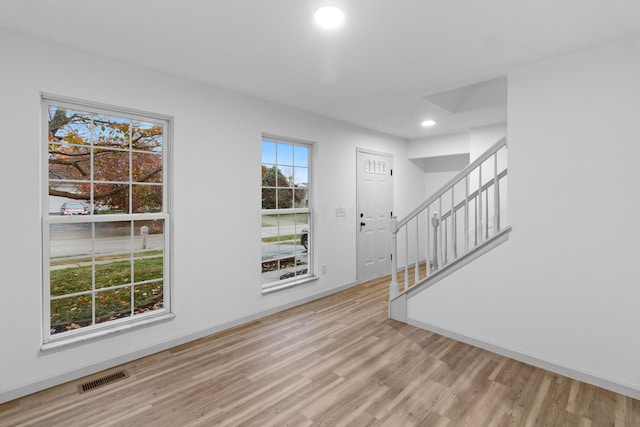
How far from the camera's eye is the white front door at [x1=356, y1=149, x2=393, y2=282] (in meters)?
5.04

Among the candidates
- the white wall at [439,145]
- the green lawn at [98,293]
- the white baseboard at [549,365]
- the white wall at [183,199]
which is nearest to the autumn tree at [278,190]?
the white wall at [183,199]

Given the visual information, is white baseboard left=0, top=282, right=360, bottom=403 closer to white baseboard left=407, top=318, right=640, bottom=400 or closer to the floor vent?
the floor vent

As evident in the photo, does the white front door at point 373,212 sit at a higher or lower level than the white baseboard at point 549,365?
higher

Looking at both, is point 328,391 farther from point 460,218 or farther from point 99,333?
point 460,218

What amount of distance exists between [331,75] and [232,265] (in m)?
2.13

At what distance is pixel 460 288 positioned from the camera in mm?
3055

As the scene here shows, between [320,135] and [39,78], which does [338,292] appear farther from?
[39,78]

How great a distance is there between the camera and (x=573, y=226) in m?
2.44

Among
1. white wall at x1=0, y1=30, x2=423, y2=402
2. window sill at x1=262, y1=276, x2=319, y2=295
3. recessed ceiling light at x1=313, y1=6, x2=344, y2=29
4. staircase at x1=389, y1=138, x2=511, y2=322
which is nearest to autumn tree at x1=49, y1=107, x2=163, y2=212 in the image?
white wall at x1=0, y1=30, x2=423, y2=402

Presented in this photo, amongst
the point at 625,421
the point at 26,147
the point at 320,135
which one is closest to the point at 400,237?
→ the point at 320,135

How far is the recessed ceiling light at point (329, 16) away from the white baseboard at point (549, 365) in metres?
2.86

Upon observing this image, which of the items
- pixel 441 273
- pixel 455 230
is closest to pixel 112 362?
pixel 441 273

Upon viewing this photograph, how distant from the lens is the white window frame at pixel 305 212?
3.82 metres

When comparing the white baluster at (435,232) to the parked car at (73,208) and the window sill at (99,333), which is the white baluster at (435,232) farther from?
the parked car at (73,208)
